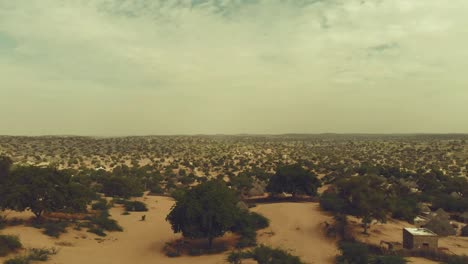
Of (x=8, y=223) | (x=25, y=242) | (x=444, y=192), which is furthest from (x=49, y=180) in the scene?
(x=444, y=192)

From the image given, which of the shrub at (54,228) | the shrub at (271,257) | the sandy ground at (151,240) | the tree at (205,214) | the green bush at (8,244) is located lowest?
the sandy ground at (151,240)

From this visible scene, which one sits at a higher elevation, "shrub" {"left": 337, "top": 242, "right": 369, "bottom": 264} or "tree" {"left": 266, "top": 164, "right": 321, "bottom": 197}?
"tree" {"left": 266, "top": 164, "right": 321, "bottom": 197}

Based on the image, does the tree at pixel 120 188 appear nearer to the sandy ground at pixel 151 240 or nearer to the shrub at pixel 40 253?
the sandy ground at pixel 151 240

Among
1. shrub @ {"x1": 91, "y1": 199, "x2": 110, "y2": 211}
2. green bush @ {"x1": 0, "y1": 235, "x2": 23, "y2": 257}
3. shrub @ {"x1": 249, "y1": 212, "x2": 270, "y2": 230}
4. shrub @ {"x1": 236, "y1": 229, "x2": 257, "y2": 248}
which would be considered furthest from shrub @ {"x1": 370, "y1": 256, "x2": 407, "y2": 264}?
shrub @ {"x1": 91, "y1": 199, "x2": 110, "y2": 211}

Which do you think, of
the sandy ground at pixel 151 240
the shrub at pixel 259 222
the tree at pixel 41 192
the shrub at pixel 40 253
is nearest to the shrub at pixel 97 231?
the sandy ground at pixel 151 240

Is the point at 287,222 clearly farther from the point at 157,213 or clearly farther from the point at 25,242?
the point at 25,242

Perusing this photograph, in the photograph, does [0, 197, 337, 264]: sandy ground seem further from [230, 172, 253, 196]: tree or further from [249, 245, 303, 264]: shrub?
[230, 172, 253, 196]: tree
